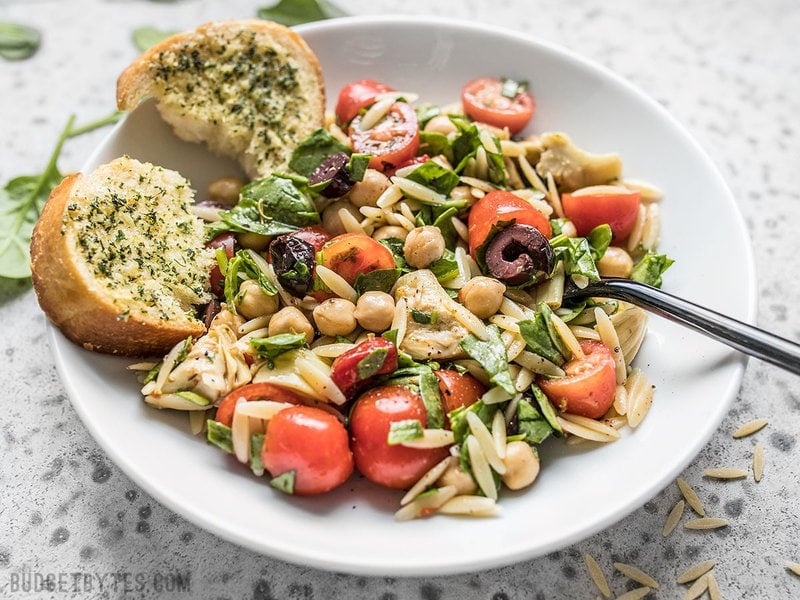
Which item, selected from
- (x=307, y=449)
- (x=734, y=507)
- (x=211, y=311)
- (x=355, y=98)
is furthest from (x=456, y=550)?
(x=355, y=98)

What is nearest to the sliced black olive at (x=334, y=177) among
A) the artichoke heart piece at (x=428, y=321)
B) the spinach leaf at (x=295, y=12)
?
the artichoke heart piece at (x=428, y=321)

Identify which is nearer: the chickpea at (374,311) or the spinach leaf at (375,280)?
the chickpea at (374,311)

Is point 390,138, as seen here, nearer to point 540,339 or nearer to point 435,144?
point 435,144

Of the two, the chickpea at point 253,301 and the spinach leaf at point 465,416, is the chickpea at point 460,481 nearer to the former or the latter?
the spinach leaf at point 465,416

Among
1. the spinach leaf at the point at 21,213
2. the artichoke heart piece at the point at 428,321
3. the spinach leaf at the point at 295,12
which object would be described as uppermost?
the spinach leaf at the point at 295,12

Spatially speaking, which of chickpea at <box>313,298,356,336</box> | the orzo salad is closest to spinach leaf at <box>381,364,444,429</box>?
the orzo salad

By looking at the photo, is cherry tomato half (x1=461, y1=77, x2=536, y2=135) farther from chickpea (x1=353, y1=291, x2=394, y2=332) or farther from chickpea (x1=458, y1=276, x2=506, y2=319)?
chickpea (x1=353, y1=291, x2=394, y2=332)

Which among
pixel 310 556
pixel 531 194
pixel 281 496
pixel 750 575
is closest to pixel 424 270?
pixel 531 194
